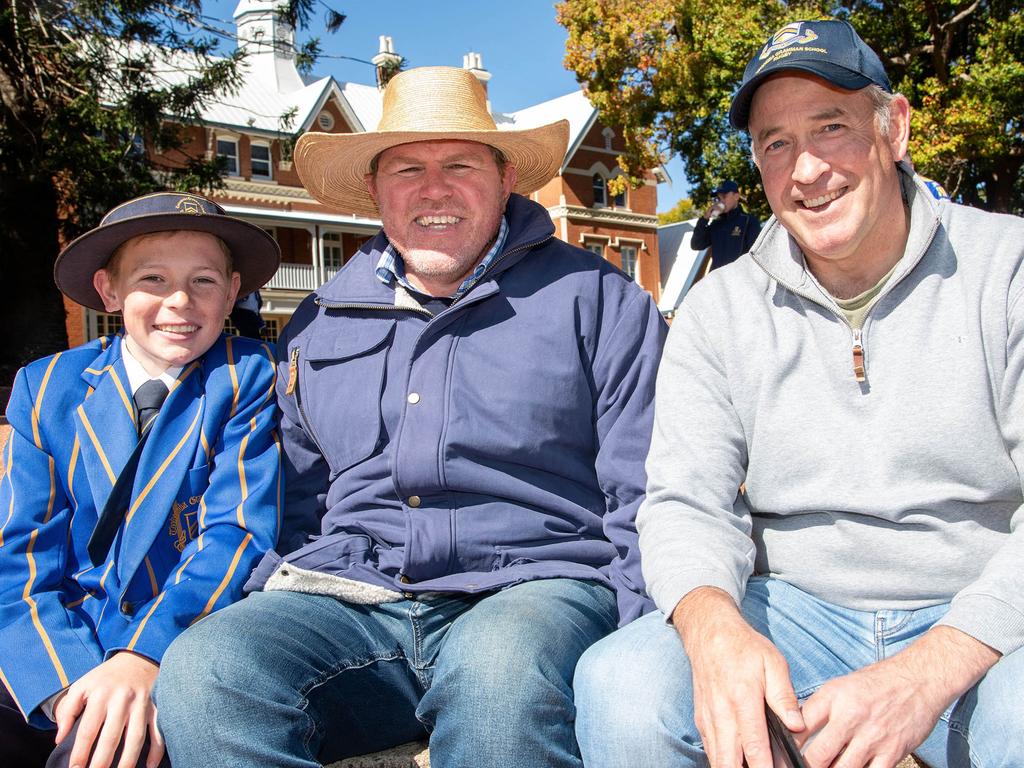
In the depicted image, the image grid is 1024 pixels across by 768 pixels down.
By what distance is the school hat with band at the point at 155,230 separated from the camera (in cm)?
275

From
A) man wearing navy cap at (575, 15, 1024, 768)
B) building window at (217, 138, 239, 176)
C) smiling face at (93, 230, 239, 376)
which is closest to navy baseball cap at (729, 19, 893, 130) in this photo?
man wearing navy cap at (575, 15, 1024, 768)

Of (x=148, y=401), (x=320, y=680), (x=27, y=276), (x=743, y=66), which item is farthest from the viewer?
(x=743, y=66)

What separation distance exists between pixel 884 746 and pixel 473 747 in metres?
0.85

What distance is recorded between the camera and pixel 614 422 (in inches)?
106

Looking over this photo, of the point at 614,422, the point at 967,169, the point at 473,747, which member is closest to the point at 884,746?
the point at 473,747

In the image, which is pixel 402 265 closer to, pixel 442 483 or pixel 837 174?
pixel 442 483

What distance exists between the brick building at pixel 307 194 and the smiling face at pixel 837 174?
2522cm

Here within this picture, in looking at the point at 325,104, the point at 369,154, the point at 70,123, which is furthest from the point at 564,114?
the point at 369,154

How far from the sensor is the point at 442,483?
2.62m

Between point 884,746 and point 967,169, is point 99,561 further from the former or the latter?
point 967,169

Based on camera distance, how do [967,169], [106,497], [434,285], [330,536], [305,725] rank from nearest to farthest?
1. [305,725]
2. [106,497]
3. [330,536]
4. [434,285]
5. [967,169]

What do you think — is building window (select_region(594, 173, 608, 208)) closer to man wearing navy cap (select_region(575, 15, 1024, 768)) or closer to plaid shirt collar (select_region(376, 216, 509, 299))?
plaid shirt collar (select_region(376, 216, 509, 299))

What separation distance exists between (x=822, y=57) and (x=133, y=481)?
2.21 m

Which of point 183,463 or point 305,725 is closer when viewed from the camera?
point 305,725
